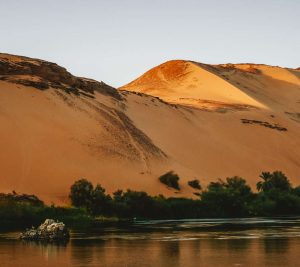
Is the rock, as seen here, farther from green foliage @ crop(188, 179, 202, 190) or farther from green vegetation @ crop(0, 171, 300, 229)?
green foliage @ crop(188, 179, 202, 190)

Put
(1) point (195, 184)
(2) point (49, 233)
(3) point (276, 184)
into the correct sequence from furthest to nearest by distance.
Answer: (3) point (276, 184), (1) point (195, 184), (2) point (49, 233)

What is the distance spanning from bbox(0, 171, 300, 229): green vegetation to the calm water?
5.56m

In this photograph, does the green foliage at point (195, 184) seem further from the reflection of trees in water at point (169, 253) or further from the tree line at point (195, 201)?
the reflection of trees in water at point (169, 253)

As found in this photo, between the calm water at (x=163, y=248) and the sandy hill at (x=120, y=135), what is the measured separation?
1529 centimetres

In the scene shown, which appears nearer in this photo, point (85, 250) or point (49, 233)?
point (85, 250)

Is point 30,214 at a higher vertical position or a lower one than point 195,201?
lower

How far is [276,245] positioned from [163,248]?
3.87 metres

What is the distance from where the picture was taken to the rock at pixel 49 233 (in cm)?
2828

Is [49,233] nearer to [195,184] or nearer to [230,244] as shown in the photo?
[230,244]

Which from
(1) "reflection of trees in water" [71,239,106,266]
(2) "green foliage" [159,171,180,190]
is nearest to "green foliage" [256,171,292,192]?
(2) "green foliage" [159,171,180,190]

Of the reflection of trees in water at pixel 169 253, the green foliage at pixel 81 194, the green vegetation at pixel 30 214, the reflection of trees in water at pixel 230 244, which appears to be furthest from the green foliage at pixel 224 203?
the reflection of trees in water at pixel 169 253

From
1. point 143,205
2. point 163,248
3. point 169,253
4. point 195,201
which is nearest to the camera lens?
point 169,253

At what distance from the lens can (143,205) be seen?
44.3 metres

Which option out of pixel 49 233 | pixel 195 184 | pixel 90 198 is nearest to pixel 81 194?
pixel 90 198
